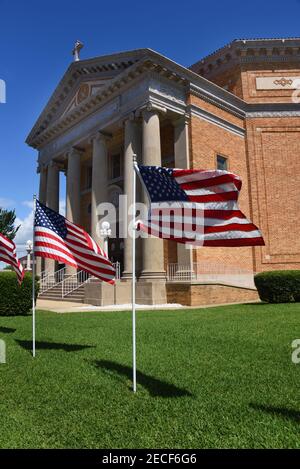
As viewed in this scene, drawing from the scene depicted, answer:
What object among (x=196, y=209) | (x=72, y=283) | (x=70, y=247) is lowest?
(x=72, y=283)

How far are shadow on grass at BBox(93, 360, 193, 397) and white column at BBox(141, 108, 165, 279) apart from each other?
42.4ft

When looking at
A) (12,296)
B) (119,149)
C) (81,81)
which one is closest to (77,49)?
→ (81,81)

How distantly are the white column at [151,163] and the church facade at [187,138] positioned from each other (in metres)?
→ 0.06

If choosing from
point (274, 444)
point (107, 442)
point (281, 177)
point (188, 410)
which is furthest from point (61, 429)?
point (281, 177)

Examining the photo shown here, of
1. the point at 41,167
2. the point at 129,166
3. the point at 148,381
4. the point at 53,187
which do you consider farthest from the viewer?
the point at 41,167

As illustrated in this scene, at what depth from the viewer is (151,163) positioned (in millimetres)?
19875

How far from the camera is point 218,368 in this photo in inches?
228

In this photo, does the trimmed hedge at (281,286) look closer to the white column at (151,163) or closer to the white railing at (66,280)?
the white column at (151,163)

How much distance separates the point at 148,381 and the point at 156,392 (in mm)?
515

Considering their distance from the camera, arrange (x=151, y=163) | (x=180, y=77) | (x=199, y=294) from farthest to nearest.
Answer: (x=180, y=77), (x=151, y=163), (x=199, y=294)

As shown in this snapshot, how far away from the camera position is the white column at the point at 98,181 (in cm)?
2350

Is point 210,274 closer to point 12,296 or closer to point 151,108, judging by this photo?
point 151,108

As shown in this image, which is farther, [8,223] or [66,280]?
[8,223]

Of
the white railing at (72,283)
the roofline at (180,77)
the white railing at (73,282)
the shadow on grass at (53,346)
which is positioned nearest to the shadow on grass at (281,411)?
the shadow on grass at (53,346)
